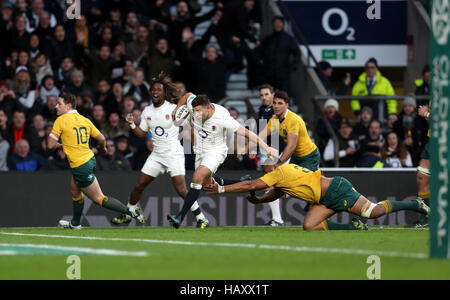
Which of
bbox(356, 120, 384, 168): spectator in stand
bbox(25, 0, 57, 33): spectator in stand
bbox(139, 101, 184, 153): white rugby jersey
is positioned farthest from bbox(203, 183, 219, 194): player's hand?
bbox(25, 0, 57, 33): spectator in stand

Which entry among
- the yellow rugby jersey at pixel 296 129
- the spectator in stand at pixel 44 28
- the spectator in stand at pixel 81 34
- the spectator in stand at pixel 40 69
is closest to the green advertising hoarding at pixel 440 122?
the yellow rugby jersey at pixel 296 129

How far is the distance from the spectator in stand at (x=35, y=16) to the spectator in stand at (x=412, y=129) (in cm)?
746

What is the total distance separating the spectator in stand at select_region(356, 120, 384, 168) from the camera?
63.2 ft

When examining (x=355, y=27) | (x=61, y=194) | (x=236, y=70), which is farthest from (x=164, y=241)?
(x=355, y=27)

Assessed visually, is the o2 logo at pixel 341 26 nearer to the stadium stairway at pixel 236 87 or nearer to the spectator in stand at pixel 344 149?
the stadium stairway at pixel 236 87

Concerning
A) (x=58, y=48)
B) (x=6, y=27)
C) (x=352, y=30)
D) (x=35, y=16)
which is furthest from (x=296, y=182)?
(x=352, y=30)

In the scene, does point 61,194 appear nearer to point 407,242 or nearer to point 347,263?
point 407,242

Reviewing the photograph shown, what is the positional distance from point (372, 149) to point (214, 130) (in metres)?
4.98

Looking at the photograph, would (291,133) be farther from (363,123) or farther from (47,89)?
(47,89)

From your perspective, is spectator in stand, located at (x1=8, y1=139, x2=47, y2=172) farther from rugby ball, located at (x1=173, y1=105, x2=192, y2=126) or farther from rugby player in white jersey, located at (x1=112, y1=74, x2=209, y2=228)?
rugby ball, located at (x1=173, y1=105, x2=192, y2=126)

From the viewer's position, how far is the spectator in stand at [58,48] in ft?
68.4

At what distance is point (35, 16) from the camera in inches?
850

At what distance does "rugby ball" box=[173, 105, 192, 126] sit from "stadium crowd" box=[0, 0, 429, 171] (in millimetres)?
2736

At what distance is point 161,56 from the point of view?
21.2 metres
